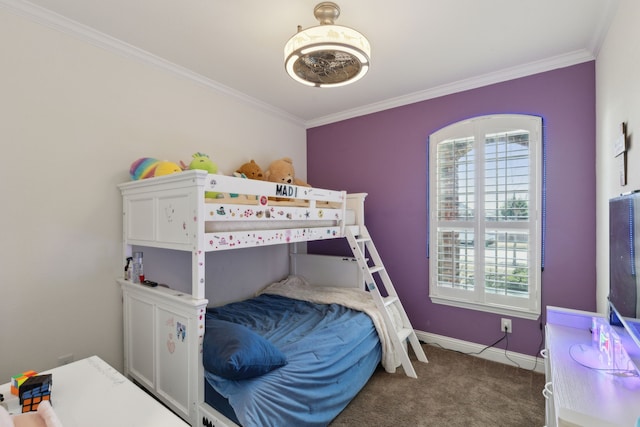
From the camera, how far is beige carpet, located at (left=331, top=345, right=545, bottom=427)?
1.84 m

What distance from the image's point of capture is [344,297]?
2.70m

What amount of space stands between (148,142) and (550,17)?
2815 mm

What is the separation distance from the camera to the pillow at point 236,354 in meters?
1.40

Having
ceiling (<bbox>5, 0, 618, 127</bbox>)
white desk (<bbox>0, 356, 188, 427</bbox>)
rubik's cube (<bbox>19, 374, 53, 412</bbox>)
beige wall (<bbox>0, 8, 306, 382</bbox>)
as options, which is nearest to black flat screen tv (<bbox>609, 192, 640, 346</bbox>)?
ceiling (<bbox>5, 0, 618, 127</bbox>)

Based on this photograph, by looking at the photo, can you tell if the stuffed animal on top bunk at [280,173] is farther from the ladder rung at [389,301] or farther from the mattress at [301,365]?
the ladder rung at [389,301]

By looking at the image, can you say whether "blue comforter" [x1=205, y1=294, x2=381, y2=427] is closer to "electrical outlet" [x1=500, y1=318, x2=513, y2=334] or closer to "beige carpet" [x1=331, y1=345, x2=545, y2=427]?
"beige carpet" [x1=331, y1=345, x2=545, y2=427]

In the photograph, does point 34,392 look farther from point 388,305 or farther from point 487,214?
point 487,214

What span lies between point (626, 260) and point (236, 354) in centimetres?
169

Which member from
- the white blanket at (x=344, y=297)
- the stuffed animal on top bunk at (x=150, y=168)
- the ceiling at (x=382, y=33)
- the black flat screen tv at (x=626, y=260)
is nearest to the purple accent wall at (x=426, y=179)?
the ceiling at (x=382, y=33)

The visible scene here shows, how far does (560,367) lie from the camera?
128 centimetres

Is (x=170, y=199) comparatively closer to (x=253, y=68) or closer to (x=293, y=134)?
(x=253, y=68)

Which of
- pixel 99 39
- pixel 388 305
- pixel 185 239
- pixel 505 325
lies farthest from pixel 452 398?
pixel 99 39

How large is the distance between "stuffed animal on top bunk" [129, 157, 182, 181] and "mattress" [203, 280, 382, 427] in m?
1.08

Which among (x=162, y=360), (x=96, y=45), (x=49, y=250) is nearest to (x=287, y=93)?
(x=96, y=45)
